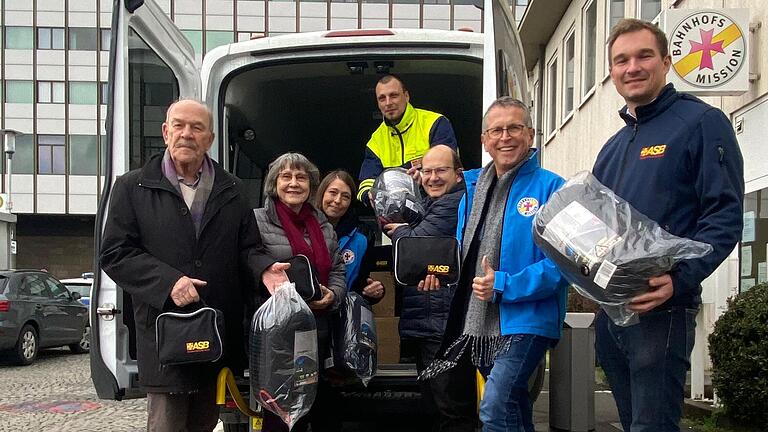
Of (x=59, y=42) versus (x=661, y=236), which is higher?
(x=59, y=42)

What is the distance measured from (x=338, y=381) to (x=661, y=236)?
2005mm

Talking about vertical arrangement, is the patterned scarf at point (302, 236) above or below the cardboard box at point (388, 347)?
above

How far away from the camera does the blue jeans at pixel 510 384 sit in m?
2.70

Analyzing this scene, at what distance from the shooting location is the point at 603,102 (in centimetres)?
1182

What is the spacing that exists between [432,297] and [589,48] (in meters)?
11.4

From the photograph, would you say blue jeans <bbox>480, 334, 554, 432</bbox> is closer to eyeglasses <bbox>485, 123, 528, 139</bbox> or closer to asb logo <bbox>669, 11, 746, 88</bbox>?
eyeglasses <bbox>485, 123, 528, 139</bbox>

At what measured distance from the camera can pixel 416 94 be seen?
593 centimetres

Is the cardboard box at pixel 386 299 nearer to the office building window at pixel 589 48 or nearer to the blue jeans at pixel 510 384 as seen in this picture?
the blue jeans at pixel 510 384

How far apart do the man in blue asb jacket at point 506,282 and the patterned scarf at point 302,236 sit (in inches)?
25.7

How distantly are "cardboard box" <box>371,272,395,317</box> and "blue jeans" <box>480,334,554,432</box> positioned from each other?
5.30ft

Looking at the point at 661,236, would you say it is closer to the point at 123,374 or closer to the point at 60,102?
the point at 123,374

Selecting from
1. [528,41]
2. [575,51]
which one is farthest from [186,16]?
[575,51]

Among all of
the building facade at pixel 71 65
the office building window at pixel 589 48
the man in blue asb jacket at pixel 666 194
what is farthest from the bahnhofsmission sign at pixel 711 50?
the building facade at pixel 71 65

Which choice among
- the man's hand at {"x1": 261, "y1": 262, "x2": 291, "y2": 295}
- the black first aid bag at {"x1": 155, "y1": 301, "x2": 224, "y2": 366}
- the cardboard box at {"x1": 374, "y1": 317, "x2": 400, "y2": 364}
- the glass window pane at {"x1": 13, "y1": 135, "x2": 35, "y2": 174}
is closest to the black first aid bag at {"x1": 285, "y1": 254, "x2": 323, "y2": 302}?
the man's hand at {"x1": 261, "y1": 262, "x2": 291, "y2": 295}
